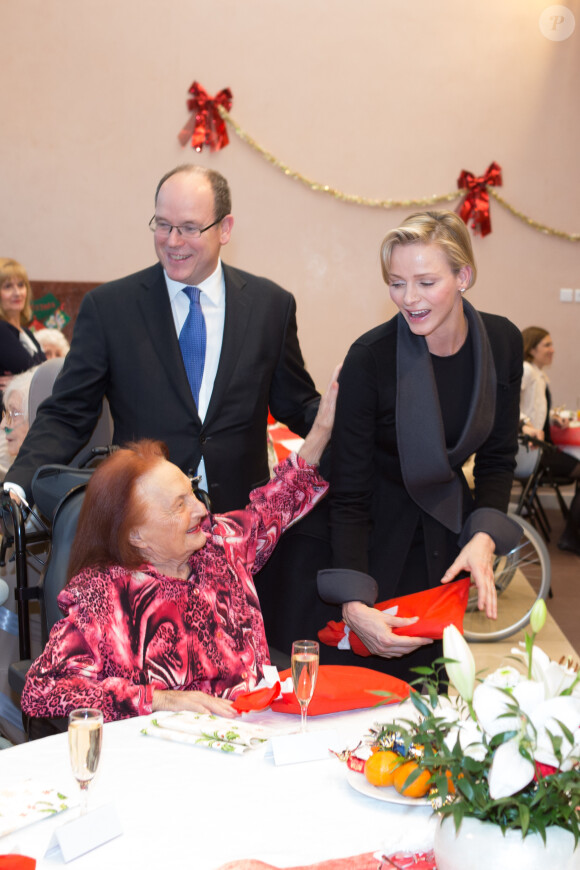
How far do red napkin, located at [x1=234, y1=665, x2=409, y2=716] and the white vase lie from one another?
60 cm

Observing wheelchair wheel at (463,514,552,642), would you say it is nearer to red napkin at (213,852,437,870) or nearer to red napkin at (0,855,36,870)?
red napkin at (213,852,437,870)

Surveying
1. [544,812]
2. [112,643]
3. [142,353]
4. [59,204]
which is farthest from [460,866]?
[59,204]

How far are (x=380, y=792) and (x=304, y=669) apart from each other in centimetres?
25

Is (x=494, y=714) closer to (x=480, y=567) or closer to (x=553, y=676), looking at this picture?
(x=553, y=676)

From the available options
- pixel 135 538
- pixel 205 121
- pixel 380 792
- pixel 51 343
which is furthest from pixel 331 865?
pixel 205 121

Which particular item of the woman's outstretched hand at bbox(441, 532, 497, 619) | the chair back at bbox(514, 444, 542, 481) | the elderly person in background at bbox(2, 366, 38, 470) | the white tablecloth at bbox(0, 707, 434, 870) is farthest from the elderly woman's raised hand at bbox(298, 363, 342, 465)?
the chair back at bbox(514, 444, 542, 481)

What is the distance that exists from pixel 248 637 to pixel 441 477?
56 centimetres

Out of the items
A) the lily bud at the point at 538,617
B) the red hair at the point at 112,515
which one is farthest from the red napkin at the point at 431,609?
the lily bud at the point at 538,617

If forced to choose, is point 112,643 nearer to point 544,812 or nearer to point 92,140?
point 544,812

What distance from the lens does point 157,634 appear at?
6.15 feet

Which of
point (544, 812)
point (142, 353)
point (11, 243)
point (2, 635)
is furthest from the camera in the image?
point (11, 243)

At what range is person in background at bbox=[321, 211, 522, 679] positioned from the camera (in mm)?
2025

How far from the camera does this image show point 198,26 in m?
7.05

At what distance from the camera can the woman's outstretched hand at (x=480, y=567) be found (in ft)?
6.77
